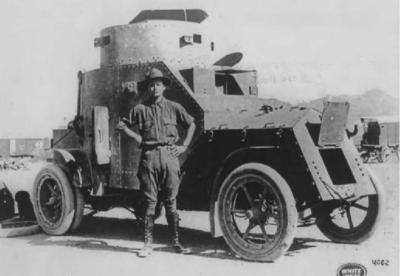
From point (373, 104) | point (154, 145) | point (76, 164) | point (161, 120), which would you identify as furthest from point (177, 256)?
point (373, 104)

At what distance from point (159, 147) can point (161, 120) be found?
27 centimetres

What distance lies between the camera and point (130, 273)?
5.57 metres

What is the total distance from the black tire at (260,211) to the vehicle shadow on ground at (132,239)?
A: 1.07ft

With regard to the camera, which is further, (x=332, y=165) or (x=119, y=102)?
(x=119, y=102)

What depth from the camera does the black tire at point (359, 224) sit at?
19.9 feet

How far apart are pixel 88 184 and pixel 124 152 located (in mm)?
767

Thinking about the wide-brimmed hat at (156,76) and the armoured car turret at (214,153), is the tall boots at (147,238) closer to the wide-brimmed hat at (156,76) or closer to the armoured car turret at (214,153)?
A: the armoured car turret at (214,153)

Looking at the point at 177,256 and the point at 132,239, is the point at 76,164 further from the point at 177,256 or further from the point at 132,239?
the point at 177,256

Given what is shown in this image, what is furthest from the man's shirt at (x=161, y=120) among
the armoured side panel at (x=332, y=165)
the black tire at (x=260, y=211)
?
the armoured side panel at (x=332, y=165)

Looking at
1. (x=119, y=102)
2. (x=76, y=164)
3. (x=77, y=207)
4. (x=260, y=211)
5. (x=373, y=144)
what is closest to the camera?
(x=260, y=211)

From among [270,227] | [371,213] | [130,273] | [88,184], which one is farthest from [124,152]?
[371,213]

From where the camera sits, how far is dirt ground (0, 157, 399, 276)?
5.55 metres

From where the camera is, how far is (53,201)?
743cm

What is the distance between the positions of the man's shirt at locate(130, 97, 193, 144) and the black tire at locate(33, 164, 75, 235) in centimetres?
187
